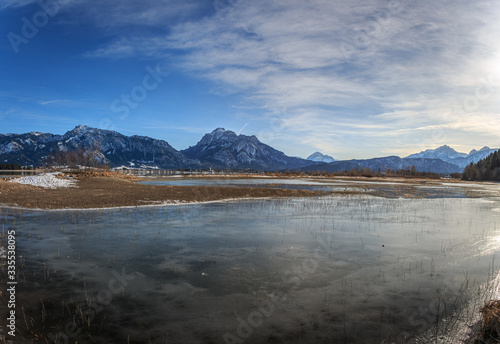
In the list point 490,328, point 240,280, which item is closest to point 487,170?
point 490,328

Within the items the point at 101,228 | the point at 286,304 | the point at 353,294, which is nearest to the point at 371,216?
the point at 353,294

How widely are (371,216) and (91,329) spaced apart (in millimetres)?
25641

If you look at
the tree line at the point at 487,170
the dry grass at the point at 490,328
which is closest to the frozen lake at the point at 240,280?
the dry grass at the point at 490,328

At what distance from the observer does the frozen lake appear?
316 inches

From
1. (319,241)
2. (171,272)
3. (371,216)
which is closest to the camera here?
(171,272)

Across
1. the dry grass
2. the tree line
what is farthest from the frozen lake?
the tree line

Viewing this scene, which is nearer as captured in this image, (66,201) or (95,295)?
(95,295)

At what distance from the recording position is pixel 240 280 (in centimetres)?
1146

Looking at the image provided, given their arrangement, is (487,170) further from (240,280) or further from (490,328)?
(240,280)

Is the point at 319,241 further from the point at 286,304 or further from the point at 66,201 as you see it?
the point at 66,201

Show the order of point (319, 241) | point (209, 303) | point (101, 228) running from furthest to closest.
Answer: point (101, 228) < point (319, 241) < point (209, 303)

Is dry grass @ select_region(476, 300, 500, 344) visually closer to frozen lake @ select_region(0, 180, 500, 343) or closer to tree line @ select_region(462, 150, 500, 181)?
frozen lake @ select_region(0, 180, 500, 343)

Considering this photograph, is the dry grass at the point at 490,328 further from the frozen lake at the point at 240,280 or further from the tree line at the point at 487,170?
the tree line at the point at 487,170

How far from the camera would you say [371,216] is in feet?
91.6
